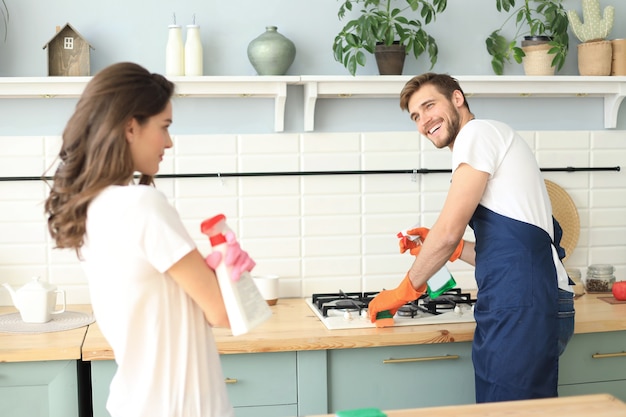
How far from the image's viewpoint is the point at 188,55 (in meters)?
2.95

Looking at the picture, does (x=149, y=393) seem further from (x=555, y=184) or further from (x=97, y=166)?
(x=555, y=184)

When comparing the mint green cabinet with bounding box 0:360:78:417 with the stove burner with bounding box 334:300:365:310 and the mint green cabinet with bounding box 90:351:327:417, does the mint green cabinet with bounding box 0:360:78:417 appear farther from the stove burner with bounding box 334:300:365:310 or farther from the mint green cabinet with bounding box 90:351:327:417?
the stove burner with bounding box 334:300:365:310

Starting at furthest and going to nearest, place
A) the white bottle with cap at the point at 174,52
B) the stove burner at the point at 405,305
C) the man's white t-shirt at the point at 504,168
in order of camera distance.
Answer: the white bottle with cap at the point at 174,52 → the stove burner at the point at 405,305 → the man's white t-shirt at the point at 504,168

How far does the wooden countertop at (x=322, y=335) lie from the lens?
2467mm

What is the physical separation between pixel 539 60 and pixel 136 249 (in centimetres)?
214

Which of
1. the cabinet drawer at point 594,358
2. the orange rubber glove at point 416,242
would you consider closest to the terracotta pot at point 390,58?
the orange rubber glove at point 416,242

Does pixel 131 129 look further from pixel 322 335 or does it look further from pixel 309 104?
pixel 309 104

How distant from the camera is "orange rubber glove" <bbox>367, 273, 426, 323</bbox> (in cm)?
254

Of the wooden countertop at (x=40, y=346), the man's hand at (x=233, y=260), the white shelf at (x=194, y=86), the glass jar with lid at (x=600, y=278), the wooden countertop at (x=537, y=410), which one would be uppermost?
the white shelf at (x=194, y=86)

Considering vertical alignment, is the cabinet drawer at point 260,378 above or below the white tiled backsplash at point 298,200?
below

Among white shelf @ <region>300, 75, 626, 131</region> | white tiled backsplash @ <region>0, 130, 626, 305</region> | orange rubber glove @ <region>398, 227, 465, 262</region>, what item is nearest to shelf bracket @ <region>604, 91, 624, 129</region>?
white shelf @ <region>300, 75, 626, 131</region>

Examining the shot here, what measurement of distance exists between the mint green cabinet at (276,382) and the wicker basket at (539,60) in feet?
4.65

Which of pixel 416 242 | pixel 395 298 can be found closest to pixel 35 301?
pixel 395 298

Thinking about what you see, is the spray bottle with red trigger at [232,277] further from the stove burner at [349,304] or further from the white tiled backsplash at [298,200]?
the white tiled backsplash at [298,200]
